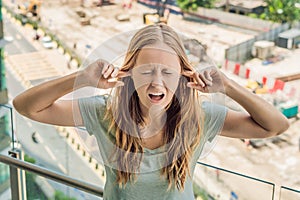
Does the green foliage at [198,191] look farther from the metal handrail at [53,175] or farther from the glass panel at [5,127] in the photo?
the glass panel at [5,127]

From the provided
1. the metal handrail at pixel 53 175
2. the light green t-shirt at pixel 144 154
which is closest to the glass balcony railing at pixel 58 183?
the metal handrail at pixel 53 175

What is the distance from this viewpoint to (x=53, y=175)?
736 millimetres

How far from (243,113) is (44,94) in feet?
0.59

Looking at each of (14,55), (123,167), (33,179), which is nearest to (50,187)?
(33,179)

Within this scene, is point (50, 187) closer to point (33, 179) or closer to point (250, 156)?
point (33, 179)

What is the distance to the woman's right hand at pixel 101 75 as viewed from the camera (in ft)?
1.56

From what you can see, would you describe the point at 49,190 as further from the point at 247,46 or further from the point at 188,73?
the point at 247,46

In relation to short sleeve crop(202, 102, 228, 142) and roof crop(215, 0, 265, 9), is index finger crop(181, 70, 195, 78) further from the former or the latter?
roof crop(215, 0, 265, 9)

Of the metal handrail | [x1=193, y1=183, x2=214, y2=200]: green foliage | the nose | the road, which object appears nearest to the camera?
the nose

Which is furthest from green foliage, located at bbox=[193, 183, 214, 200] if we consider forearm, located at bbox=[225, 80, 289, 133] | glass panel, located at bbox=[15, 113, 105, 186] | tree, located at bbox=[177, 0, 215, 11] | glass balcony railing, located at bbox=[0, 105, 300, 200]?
tree, located at bbox=[177, 0, 215, 11]

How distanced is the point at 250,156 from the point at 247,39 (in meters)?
1.91

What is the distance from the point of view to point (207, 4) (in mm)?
6926

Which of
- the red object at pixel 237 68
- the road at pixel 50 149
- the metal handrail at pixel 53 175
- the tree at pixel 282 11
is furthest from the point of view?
the tree at pixel 282 11

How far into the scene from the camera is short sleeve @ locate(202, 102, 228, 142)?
1.65 feet
